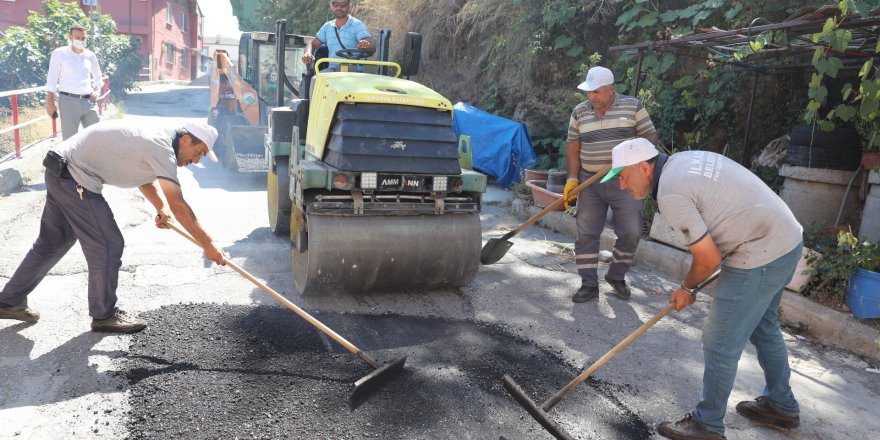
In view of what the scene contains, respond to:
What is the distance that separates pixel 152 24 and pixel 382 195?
109 ft

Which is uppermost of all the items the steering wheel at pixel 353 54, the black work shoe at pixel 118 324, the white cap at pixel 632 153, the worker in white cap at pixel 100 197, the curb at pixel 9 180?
the steering wheel at pixel 353 54

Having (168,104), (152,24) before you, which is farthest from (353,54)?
(152,24)

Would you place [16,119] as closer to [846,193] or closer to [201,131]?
[201,131]

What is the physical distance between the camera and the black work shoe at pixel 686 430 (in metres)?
3.03

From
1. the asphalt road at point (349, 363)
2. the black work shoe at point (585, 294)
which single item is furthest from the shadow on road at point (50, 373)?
the black work shoe at point (585, 294)

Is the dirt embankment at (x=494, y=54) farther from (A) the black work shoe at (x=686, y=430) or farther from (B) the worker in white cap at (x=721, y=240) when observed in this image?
(A) the black work shoe at (x=686, y=430)

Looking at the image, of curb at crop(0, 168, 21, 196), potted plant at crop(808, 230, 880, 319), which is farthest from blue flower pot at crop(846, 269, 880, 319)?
curb at crop(0, 168, 21, 196)

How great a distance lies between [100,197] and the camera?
3.85 meters

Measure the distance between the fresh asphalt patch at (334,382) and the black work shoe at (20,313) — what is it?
70 cm

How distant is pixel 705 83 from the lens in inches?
324

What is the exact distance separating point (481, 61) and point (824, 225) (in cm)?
800

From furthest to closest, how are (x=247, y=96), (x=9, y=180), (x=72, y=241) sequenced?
(x=247, y=96)
(x=9, y=180)
(x=72, y=241)

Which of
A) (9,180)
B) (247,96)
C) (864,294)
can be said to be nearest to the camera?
(864,294)

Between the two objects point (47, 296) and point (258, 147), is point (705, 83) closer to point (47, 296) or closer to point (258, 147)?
point (258, 147)
